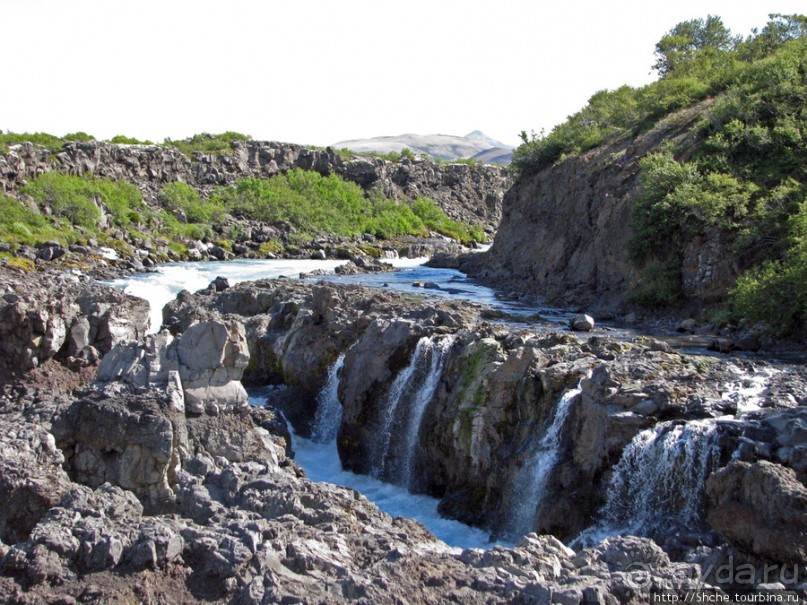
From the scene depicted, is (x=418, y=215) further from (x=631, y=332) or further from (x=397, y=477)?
(x=397, y=477)

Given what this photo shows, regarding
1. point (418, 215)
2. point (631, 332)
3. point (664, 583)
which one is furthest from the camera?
point (418, 215)

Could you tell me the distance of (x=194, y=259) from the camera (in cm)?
4638

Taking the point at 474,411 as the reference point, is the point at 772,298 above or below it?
above

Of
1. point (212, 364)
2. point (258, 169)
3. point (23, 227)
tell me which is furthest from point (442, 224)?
point (212, 364)

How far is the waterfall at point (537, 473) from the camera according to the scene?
12812 millimetres

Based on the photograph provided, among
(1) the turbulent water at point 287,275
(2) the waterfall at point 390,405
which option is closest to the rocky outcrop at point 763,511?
(2) the waterfall at point 390,405

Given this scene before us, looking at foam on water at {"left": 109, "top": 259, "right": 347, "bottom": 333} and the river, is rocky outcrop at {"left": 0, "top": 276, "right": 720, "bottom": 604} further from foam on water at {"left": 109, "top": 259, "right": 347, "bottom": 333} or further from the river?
foam on water at {"left": 109, "top": 259, "right": 347, "bottom": 333}

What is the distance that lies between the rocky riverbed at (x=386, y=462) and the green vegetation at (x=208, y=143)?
189ft

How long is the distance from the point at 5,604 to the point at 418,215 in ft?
231

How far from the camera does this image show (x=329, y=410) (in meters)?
18.9

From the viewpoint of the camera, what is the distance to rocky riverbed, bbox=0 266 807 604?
21.9ft

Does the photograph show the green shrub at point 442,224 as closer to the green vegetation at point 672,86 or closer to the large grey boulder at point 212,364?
the green vegetation at point 672,86

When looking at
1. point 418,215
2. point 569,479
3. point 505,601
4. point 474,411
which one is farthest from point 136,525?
point 418,215

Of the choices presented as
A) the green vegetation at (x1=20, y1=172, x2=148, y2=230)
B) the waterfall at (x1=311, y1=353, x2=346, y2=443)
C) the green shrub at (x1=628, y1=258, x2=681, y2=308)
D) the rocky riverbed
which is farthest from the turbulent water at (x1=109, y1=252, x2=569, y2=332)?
the rocky riverbed
